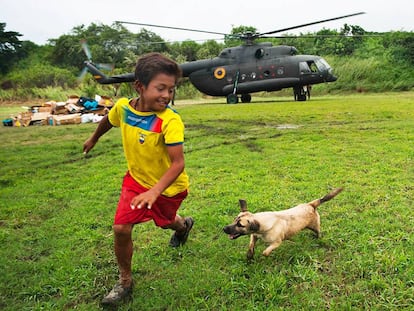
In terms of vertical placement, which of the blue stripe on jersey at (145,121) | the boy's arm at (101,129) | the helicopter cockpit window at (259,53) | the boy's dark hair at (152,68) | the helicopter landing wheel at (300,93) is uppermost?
the helicopter cockpit window at (259,53)

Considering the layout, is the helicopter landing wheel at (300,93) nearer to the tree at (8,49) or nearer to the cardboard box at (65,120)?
the cardboard box at (65,120)

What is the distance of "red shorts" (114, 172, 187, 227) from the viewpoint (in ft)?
6.89

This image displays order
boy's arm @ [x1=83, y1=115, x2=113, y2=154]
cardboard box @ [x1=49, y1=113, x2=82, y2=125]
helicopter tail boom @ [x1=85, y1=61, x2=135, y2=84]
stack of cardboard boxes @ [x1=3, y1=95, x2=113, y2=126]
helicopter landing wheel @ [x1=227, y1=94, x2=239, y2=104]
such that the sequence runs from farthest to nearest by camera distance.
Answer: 1. helicopter landing wheel @ [x1=227, y1=94, x2=239, y2=104]
2. helicopter tail boom @ [x1=85, y1=61, x2=135, y2=84]
3. stack of cardboard boxes @ [x1=3, y1=95, x2=113, y2=126]
4. cardboard box @ [x1=49, y1=113, x2=82, y2=125]
5. boy's arm @ [x1=83, y1=115, x2=113, y2=154]

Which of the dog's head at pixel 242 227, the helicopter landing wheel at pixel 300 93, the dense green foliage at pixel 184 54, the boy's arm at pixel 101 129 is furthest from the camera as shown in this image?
the dense green foliage at pixel 184 54

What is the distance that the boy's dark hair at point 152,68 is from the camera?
207cm

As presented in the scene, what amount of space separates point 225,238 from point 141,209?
988mm

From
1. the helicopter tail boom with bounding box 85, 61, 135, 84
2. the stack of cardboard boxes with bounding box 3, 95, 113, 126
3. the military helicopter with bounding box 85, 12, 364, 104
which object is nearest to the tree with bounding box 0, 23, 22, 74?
the helicopter tail boom with bounding box 85, 61, 135, 84

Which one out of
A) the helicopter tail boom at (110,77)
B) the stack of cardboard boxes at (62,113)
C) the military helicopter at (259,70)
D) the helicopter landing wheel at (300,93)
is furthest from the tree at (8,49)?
the helicopter landing wheel at (300,93)

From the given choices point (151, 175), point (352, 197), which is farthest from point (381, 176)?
point (151, 175)

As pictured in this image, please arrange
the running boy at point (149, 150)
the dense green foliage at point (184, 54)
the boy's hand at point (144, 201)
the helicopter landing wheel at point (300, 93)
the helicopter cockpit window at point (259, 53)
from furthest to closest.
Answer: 1. the dense green foliage at point (184, 54)
2. the helicopter landing wheel at point (300, 93)
3. the helicopter cockpit window at point (259, 53)
4. the running boy at point (149, 150)
5. the boy's hand at point (144, 201)

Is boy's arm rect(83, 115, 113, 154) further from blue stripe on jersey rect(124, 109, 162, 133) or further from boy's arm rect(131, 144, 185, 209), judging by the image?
boy's arm rect(131, 144, 185, 209)

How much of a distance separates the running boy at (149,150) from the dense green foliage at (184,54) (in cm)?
1360

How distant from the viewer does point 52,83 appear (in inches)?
1153

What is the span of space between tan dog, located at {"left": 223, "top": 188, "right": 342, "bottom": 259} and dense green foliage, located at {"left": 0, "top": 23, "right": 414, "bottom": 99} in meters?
13.3
